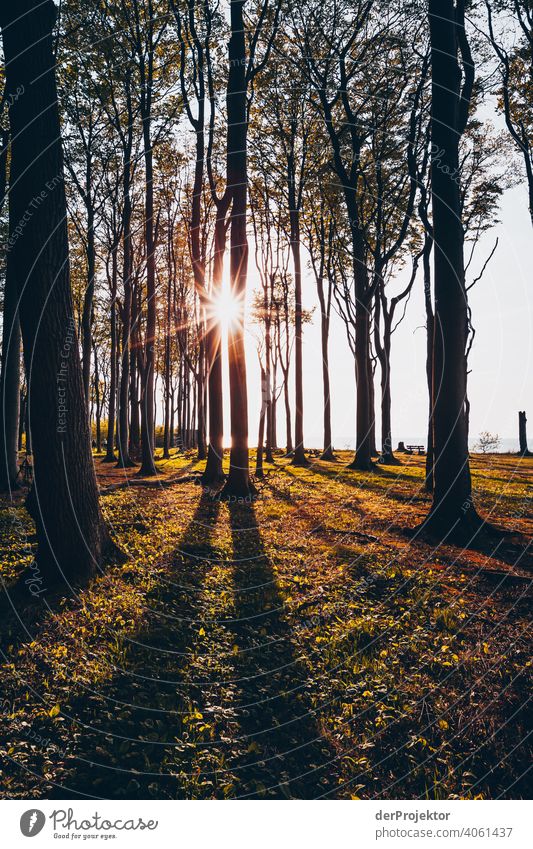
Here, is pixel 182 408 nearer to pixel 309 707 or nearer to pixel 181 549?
pixel 181 549

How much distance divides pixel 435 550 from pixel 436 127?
8.69m

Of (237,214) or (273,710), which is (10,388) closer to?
(237,214)

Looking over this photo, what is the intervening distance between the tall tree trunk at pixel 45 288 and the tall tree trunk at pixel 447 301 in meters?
6.84

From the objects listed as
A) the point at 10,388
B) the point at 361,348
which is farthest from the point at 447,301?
the point at 10,388

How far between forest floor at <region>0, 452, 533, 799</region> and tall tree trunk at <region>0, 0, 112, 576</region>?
3.53ft

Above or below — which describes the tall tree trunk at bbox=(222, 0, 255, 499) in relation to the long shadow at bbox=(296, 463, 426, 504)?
above

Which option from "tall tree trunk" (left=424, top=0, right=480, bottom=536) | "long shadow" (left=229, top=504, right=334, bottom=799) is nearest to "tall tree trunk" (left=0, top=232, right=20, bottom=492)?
"long shadow" (left=229, top=504, right=334, bottom=799)

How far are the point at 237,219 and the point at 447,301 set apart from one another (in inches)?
292

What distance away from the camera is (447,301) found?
9.23 metres

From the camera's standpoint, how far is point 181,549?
28.3 feet

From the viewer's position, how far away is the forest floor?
11.2 ft

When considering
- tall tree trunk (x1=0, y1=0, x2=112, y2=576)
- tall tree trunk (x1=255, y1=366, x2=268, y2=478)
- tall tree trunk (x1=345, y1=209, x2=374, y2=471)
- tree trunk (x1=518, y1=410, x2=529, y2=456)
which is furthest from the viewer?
tree trunk (x1=518, y1=410, x2=529, y2=456)

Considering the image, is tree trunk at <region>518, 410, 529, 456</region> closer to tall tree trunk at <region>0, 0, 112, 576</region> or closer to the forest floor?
the forest floor

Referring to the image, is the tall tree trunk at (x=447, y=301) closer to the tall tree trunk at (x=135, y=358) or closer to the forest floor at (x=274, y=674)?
the forest floor at (x=274, y=674)
